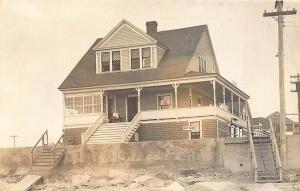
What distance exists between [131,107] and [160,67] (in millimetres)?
2244

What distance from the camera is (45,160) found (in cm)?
2170

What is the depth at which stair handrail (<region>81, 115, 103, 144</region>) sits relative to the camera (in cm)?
2395

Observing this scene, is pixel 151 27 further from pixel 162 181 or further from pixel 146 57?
pixel 162 181

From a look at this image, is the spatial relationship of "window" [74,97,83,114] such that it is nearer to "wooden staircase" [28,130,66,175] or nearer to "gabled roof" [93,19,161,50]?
"gabled roof" [93,19,161,50]

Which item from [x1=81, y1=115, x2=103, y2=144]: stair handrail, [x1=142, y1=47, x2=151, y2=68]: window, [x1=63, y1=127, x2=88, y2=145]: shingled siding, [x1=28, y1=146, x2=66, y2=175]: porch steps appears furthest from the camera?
[x1=142, y1=47, x2=151, y2=68]: window

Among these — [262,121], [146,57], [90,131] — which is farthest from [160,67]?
[262,121]

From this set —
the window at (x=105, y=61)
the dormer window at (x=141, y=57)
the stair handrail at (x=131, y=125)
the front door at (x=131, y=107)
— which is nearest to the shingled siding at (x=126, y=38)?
the dormer window at (x=141, y=57)

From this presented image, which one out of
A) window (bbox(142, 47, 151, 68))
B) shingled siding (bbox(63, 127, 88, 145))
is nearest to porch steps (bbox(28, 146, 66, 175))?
shingled siding (bbox(63, 127, 88, 145))

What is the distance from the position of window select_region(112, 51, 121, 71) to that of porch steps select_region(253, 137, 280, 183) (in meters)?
8.81

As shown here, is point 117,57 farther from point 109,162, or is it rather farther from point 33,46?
point 109,162

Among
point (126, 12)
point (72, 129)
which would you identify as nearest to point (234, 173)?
point (126, 12)

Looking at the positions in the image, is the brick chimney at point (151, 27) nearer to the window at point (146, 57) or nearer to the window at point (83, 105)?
the window at point (146, 57)

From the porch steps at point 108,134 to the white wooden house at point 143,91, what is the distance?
4 cm

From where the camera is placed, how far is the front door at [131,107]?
1058 inches
